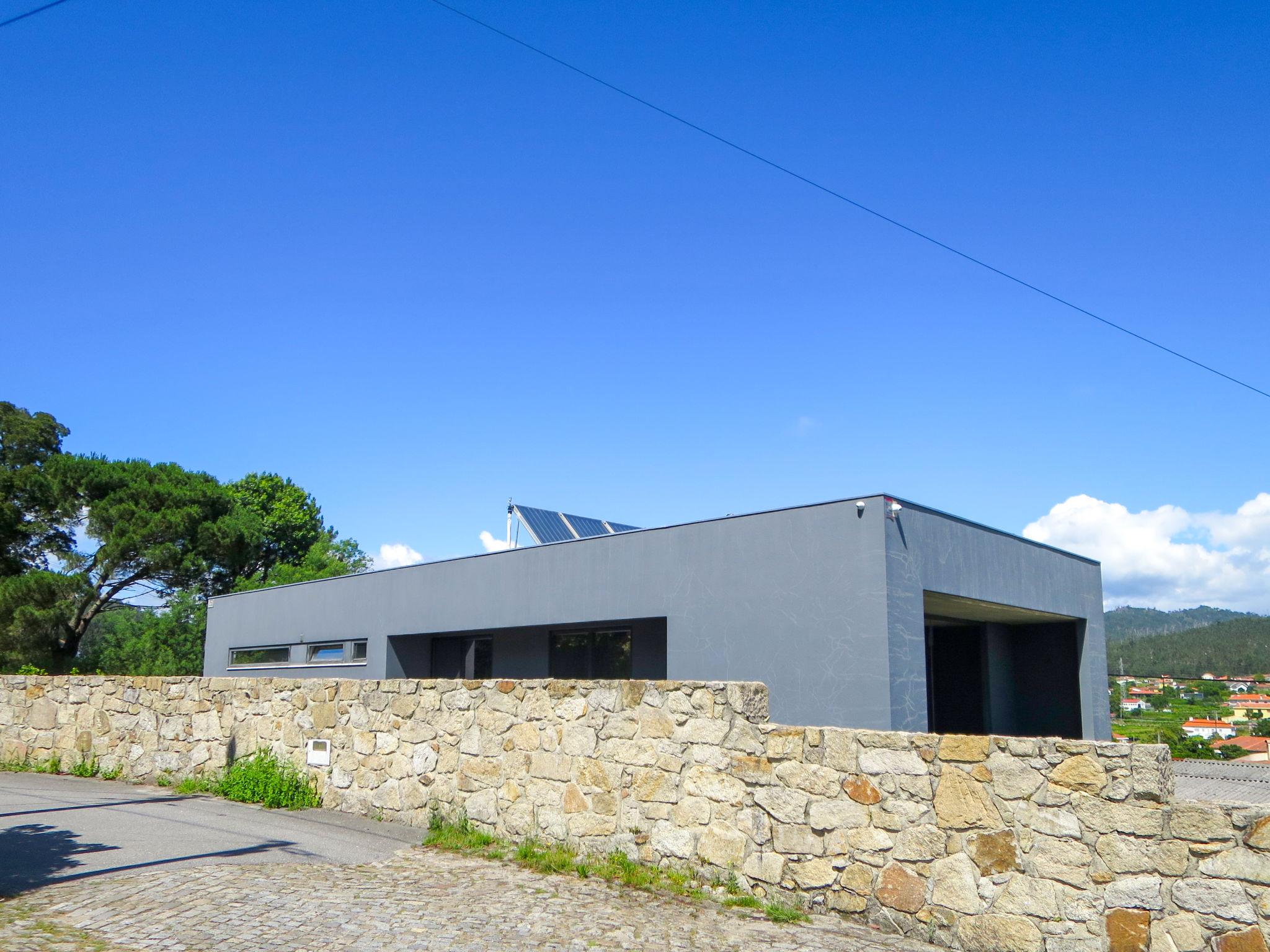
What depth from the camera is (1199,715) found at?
104 ft

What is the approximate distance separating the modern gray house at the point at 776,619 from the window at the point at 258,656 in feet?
0.19

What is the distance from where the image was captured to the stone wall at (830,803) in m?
5.58

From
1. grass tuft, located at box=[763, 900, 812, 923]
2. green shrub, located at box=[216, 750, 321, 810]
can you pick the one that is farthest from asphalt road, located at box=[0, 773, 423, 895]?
grass tuft, located at box=[763, 900, 812, 923]

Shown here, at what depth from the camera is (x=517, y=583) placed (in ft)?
52.9

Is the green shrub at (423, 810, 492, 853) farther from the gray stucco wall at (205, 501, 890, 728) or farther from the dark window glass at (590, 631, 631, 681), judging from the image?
the dark window glass at (590, 631, 631, 681)

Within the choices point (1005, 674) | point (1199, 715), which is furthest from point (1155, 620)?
point (1005, 674)

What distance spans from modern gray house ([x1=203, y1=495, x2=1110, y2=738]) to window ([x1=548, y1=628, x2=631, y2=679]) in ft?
0.11

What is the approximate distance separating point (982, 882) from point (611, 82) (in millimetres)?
8978

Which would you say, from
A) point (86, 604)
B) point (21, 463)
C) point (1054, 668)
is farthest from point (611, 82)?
point (21, 463)

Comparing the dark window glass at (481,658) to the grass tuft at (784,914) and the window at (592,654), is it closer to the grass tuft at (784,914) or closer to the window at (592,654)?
the window at (592,654)

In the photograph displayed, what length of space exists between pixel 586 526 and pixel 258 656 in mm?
8172

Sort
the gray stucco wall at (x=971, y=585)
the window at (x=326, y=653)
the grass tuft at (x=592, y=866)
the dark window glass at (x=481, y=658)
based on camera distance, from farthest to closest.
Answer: the window at (x=326, y=653) < the dark window glass at (x=481, y=658) < the gray stucco wall at (x=971, y=585) < the grass tuft at (x=592, y=866)

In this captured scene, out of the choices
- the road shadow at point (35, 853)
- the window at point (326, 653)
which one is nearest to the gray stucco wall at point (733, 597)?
the window at point (326, 653)

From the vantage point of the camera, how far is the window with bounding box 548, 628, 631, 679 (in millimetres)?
15930
